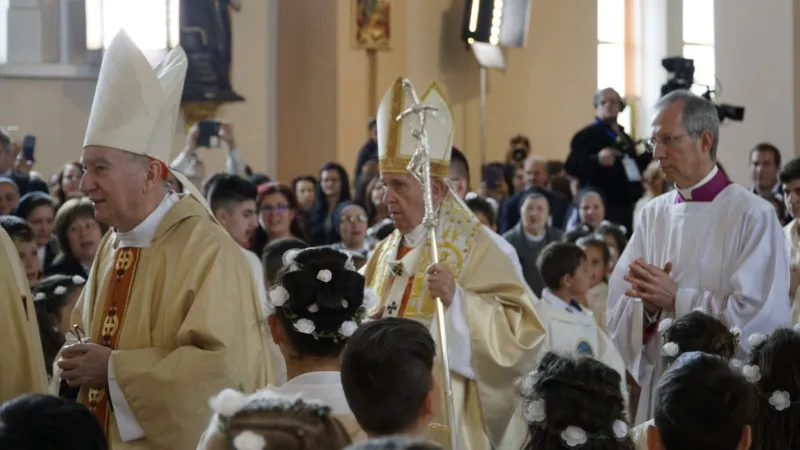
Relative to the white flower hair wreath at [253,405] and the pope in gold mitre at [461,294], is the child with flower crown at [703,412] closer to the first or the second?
the white flower hair wreath at [253,405]

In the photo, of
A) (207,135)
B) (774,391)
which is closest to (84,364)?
(774,391)

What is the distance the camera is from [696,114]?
498 centimetres

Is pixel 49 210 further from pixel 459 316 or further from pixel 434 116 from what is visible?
pixel 459 316

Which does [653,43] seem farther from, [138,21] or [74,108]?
[74,108]

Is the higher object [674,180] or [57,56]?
[57,56]

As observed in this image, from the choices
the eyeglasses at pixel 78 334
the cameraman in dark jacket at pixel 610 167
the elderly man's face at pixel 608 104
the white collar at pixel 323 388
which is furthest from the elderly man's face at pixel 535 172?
the white collar at pixel 323 388

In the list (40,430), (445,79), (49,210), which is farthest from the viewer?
(445,79)

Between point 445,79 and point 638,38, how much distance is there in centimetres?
401

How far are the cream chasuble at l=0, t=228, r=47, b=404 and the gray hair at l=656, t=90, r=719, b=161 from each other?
8.20 feet

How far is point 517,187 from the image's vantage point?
12.9m

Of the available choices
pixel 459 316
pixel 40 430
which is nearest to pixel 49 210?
pixel 459 316

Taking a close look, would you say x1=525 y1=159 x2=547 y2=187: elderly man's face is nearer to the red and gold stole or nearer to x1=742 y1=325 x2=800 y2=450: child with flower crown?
the red and gold stole

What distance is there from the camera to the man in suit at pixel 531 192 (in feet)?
36.2

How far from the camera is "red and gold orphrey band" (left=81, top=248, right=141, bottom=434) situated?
164 inches
